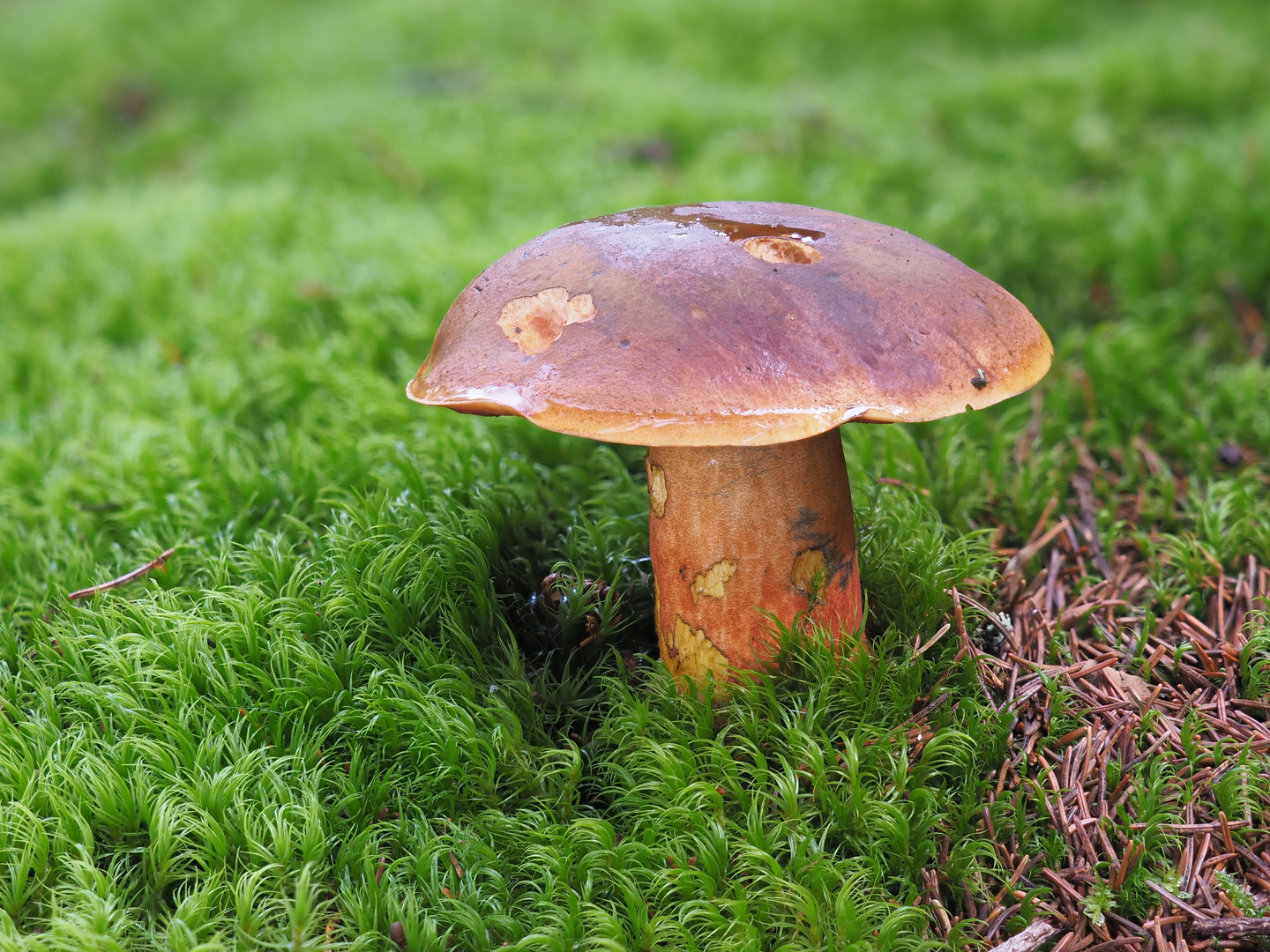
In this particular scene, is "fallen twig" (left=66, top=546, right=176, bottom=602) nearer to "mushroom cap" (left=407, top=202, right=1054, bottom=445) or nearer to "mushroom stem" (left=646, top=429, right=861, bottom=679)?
"mushroom cap" (left=407, top=202, right=1054, bottom=445)

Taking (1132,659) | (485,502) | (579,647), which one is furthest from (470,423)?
(1132,659)

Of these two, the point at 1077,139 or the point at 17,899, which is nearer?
the point at 17,899

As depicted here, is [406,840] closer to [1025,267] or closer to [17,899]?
[17,899]

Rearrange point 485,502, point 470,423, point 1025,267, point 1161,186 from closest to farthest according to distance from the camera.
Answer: point 485,502
point 470,423
point 1025,267
point 1161,186

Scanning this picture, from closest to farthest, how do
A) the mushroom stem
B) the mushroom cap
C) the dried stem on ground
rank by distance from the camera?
1. the mushroom cap
2. the dried stem on ground
3. the mushroom stem

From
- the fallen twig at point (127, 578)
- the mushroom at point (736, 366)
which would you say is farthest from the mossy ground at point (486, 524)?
the mushroom at point (736, 366)

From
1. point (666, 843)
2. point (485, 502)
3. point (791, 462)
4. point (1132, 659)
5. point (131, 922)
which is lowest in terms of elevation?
point (1132, 659)

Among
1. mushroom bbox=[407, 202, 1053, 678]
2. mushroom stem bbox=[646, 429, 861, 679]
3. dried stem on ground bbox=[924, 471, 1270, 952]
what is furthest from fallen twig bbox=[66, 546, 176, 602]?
dried stem on ground bbox=[924, 471, 1270, 952]

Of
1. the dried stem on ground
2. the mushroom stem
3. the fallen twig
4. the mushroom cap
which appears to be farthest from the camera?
the fallen twig
